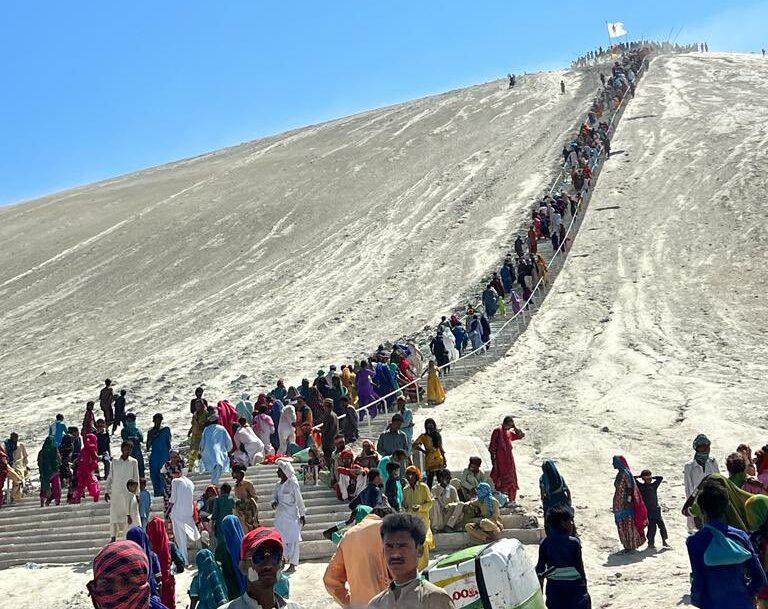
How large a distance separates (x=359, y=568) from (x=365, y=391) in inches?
499

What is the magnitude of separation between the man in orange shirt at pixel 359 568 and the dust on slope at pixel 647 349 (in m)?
3.85

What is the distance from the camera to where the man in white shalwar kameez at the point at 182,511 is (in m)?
11.4

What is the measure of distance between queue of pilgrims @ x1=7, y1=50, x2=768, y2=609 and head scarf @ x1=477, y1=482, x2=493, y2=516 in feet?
0.06

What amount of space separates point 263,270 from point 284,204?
32.2ft

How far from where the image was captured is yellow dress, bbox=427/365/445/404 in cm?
1872

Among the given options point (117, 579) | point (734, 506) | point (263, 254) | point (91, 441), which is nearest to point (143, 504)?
point (91, 441)

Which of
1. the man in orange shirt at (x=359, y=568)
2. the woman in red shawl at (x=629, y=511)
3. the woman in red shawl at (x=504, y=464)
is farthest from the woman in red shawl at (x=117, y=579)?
the woman in red shawl at (x=504, y=464)

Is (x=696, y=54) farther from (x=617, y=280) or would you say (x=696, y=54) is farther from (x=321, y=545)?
(x=321, y=545)

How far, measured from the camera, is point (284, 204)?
43125 mm

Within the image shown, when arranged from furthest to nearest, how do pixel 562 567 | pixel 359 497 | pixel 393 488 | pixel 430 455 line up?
pixel 430 455
pixel 393 488
pixel 359 497
pixel 562 567

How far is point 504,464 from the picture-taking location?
1238cm

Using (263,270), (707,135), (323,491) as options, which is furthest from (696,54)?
(323,491)

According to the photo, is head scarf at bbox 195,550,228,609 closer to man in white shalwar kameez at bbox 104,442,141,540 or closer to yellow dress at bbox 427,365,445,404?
man in white shalwar kameez at bbox 104,442,141,540

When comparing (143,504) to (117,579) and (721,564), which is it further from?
(117,579)
